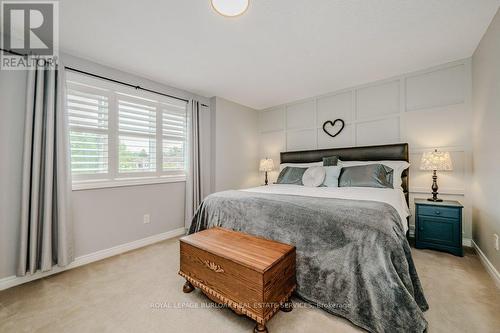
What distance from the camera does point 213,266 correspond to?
1569 mm

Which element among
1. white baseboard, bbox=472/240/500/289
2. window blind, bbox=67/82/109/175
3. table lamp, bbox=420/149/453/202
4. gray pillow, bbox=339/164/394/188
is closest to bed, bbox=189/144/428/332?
white baseboard, bbox=472/240/500/289

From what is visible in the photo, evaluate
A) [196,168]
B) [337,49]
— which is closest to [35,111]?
[196,168]

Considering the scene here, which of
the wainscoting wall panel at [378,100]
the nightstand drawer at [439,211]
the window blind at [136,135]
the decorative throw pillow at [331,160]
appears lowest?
the nightstand drawer at [439,211]

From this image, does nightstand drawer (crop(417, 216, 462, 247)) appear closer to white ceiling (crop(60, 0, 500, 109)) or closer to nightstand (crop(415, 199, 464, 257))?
nightstand (crop(415, 199, 464, 257))

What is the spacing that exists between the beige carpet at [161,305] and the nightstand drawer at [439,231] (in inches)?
8.9

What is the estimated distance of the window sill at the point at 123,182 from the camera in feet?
7.86

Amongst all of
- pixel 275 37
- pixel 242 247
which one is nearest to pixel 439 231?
pixel 242 247

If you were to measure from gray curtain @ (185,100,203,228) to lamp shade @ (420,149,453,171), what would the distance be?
3.21m

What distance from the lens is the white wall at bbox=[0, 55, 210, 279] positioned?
6.37 feet

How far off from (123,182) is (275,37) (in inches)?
100

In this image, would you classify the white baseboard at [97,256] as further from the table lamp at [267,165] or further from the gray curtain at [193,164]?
the table lamp at [267,165]

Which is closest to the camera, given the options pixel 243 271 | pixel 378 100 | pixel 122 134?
pixel 243 271

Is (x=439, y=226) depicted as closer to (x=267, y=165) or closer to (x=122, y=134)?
(x=267, y=165)

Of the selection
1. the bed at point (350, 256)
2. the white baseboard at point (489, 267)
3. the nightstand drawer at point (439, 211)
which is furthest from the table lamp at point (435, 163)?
the bed at point (350, 256)
